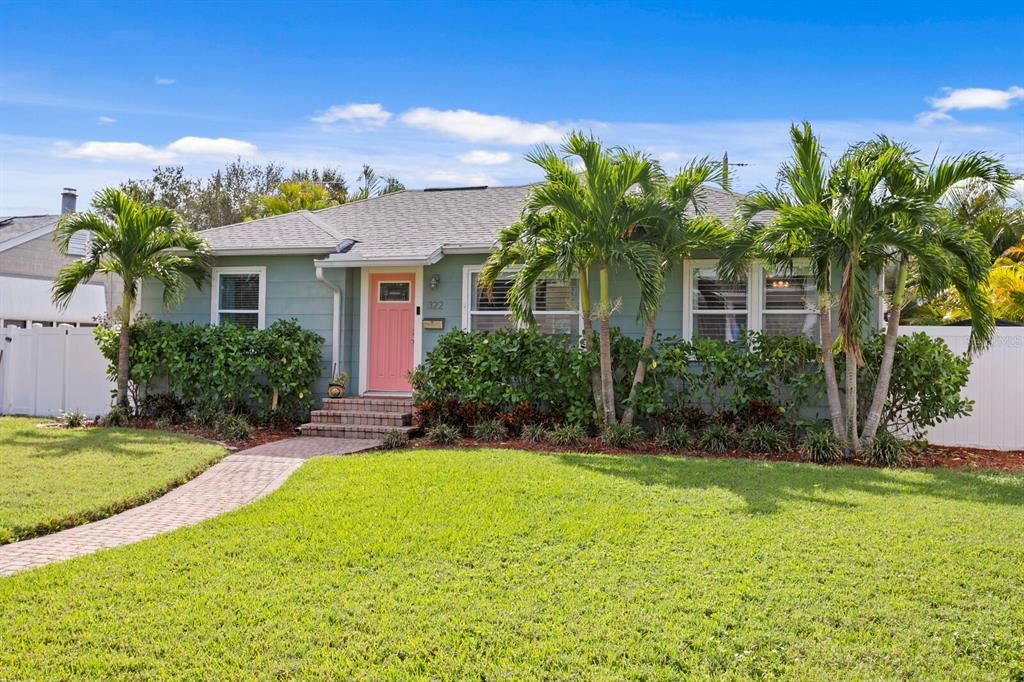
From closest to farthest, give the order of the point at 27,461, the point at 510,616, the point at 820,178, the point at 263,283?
1. the point at 510,616
2. the point at 27,461
3. the point at 820,178
4. the point at 263,283

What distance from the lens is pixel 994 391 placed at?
11008mm

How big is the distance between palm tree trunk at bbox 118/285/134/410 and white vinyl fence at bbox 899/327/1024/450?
1196 centimetres

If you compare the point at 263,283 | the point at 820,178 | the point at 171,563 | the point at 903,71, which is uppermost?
the point at 903,71

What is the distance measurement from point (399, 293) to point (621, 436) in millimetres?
4775

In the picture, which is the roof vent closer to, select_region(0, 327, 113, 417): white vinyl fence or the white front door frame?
the white front door frame

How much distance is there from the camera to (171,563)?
16.1 feet

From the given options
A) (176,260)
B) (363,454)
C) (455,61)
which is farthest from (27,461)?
(455,61)

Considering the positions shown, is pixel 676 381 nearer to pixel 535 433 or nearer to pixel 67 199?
pixel 535 433

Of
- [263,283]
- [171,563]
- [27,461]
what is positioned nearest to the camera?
[171,563]

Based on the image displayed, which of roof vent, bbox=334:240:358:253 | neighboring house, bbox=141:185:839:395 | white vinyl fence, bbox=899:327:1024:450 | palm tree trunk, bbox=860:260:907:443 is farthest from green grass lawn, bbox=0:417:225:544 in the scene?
white vinyl fence, bbox=899:327:1024:450

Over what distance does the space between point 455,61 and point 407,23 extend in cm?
127

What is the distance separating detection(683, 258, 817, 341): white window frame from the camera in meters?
11.2

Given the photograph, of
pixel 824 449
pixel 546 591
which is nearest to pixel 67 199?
pixel 824 449

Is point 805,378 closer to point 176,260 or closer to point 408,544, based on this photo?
point 408,544
